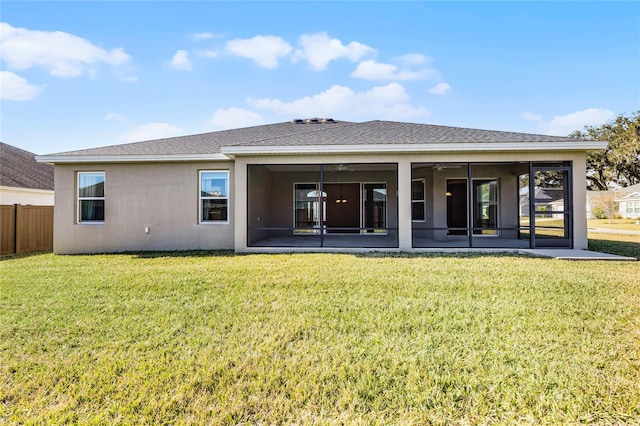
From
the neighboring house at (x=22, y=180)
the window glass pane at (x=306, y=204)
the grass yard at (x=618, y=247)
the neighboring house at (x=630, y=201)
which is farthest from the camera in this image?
the neighboring house at (x=630, y=201)

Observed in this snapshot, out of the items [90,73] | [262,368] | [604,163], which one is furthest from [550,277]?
[604,163]

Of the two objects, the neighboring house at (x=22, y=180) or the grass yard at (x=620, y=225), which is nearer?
the neighboring house at (x=22, y=180)

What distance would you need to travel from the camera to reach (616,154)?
3322 centimetres

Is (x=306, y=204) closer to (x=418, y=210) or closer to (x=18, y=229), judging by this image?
(x=418, y=210)

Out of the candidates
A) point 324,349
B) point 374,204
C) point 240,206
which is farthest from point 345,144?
point 324,349

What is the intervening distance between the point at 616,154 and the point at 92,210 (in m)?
45.3

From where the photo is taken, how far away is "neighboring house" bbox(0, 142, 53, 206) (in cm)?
1254

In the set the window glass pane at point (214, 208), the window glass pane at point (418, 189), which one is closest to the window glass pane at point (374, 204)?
the window glass pane at point (418, 189)

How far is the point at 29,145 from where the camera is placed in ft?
62.5

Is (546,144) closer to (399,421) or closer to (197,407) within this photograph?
(399,421)

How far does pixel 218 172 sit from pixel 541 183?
45610 mm

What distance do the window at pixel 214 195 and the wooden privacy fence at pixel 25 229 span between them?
6.04 metres

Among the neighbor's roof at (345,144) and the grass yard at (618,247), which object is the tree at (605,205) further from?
the neighbor's roof at (345,144)

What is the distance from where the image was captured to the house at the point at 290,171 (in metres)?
8.21
